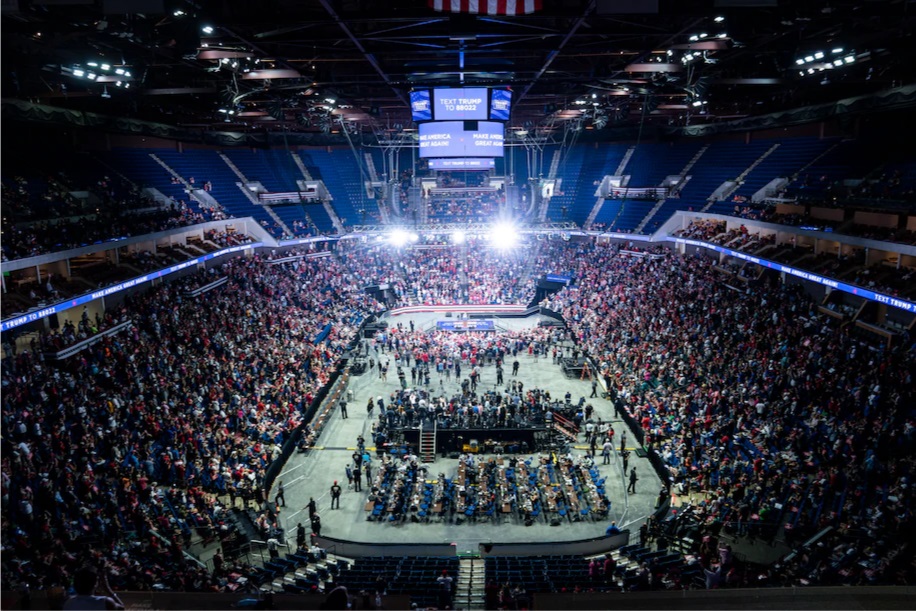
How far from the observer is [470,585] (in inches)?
590

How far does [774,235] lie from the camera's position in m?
31.7

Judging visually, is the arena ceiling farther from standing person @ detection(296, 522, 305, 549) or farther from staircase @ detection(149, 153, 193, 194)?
standing person @ detection(296, 522, 305, 549)

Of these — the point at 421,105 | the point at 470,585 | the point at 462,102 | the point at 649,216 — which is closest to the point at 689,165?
the point at 649,216

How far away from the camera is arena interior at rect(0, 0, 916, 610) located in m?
14.4

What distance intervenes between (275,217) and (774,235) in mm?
32700

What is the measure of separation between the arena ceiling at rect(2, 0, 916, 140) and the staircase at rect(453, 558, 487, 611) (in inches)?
501

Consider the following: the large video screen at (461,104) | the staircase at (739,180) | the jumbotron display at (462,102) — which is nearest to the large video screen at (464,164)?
the jumbotron display at (462,102)

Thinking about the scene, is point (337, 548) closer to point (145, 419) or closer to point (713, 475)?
point (145, 419)

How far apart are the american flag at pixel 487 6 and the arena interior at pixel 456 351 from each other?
0.06m

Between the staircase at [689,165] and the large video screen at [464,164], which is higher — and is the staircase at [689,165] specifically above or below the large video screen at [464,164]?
above

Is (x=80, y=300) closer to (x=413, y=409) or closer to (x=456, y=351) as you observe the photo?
(x=413, y=409)

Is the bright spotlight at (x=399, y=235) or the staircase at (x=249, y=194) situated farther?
the bright spotlight at (x=399, y=235)

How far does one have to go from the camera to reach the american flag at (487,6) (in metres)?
12.0

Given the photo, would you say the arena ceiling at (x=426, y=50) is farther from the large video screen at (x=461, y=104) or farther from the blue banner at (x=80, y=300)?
the blue banner at (x=80, y=300)
